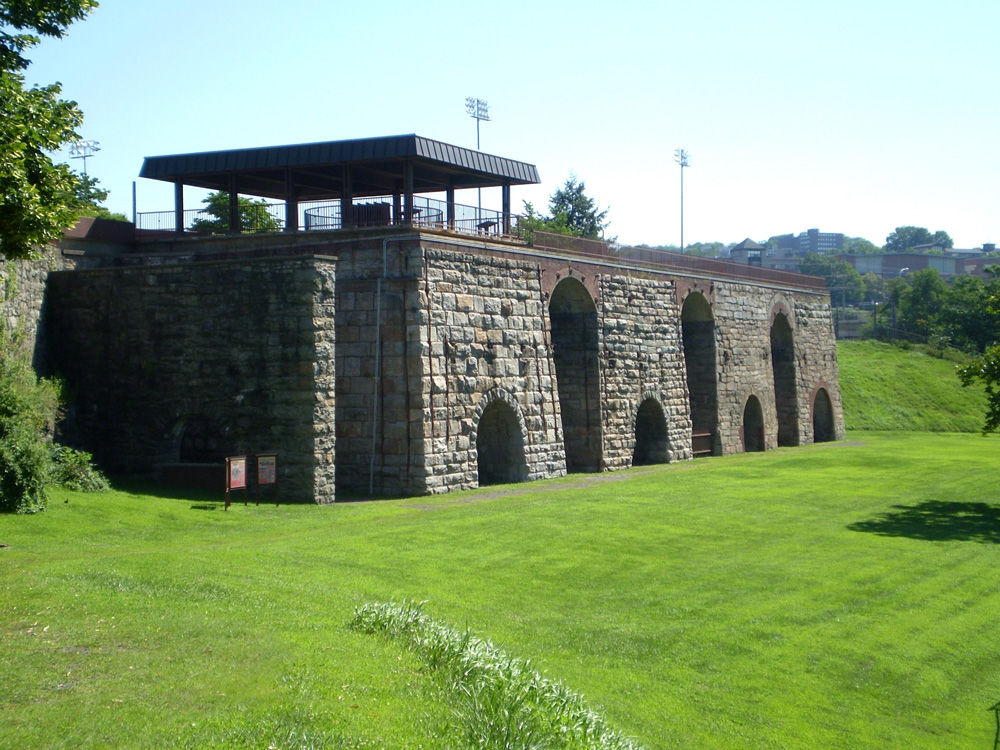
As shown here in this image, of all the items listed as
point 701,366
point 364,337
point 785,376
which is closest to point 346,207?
point 364,337

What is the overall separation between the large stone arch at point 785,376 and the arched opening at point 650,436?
10.9 m

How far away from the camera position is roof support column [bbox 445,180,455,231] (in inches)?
977

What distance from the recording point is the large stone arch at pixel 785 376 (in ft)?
129

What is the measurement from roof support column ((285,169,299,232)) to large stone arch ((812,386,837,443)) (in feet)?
83.8

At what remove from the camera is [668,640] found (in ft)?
38.5

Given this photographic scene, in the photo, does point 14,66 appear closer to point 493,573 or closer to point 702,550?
point 493,573

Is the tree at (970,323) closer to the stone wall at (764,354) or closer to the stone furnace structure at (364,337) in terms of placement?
the stone wall at (764,354)

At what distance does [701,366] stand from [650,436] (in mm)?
4477

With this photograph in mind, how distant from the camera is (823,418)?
1668 inches

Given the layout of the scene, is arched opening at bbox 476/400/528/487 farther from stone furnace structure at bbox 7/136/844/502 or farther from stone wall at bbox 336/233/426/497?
stone wall at bbox 336/233/426/497

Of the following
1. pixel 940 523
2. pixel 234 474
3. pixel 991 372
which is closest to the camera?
pixel 234 474

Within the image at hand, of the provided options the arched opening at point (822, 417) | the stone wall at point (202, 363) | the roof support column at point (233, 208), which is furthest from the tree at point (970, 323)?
the stone wall at point (202, 363)

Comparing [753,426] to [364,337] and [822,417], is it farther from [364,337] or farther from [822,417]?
[364,337]

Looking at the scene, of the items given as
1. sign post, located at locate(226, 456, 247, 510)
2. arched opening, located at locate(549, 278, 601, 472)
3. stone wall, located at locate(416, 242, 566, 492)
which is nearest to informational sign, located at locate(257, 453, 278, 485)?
sign post, located at locate(226, 456, 247, 510)
